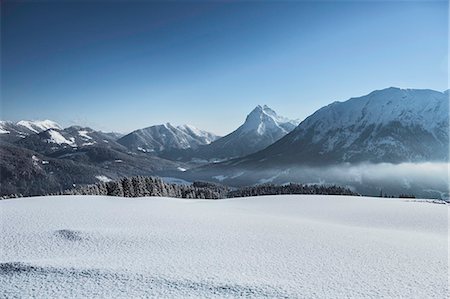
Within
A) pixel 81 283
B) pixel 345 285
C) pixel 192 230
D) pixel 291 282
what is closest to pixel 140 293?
pixel 81 283

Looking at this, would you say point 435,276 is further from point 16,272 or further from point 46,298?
point 16,272

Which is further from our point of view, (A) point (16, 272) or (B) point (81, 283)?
(A) point (16, 272)

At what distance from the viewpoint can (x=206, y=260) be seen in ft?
38.0

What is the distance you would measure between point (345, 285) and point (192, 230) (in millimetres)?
8441

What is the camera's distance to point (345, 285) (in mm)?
9719

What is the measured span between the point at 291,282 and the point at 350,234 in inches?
332

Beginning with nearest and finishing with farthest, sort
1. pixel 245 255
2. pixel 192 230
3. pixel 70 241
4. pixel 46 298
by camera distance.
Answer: pixel 46 298 < pixel 245 255 < pixel 70 241 < pixel 192 230

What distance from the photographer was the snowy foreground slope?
366 inches

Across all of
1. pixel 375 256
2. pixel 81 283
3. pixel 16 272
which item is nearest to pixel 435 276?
pixel 375 256

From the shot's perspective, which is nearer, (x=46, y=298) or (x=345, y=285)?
(x=46, y=298)

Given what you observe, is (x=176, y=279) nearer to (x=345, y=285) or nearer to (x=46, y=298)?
(x=46, y=298)

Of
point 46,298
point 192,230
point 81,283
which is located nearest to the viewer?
point 46,298

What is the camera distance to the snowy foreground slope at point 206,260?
366 inches

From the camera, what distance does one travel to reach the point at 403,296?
916 cm
